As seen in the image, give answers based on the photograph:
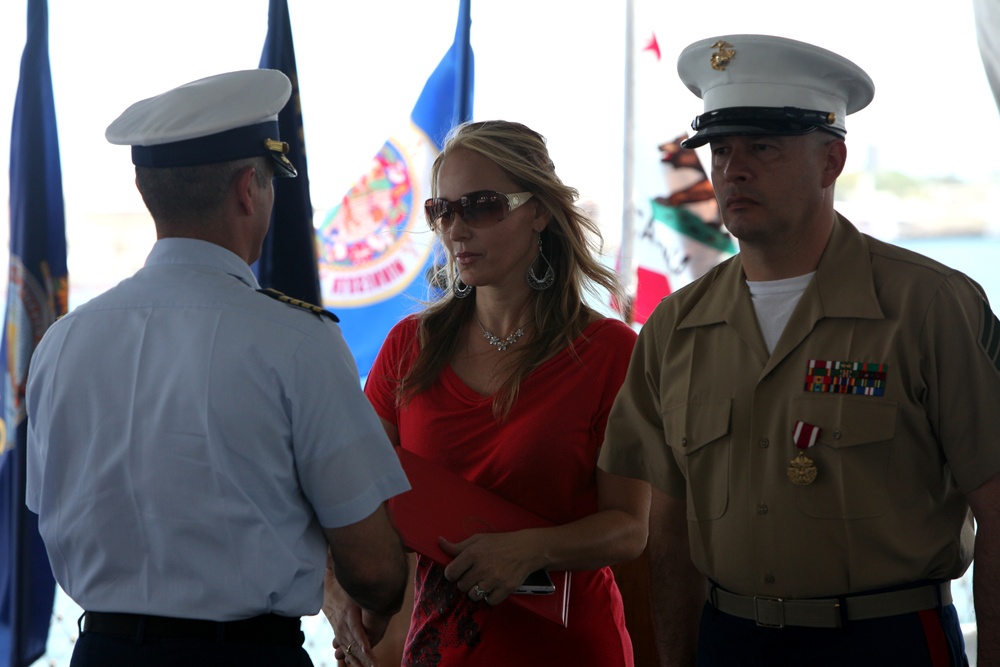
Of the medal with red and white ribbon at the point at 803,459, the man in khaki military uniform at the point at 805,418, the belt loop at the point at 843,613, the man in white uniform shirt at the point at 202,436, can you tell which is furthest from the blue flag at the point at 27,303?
the belt loop at the point at 843,613

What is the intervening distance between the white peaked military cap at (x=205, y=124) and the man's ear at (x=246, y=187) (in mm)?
26

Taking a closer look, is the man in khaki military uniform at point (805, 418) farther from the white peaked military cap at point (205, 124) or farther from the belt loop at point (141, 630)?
the belt loop at point (141, 630)

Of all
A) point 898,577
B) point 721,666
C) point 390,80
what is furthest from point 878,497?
point 390,80

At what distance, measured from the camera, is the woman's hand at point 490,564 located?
71.3 inches

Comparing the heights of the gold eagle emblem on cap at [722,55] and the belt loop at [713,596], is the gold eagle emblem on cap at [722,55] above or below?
above

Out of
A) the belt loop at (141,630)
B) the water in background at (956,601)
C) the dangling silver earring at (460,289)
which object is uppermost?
the dangling silver earring at (460,289)

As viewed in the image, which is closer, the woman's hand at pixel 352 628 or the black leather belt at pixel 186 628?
the black leather belt at pixel 186 628

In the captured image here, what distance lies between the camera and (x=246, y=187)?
1532 mm

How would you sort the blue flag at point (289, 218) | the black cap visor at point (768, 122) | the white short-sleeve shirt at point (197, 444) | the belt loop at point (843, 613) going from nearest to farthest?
the white short-sleeve shirt at point (197, 444)
the belt loop at point (843, 613)
the black cap visor at point (768, 122)
the blue flag at point (289, 218)

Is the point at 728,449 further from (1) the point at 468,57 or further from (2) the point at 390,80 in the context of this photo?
(2) the point at 390,80

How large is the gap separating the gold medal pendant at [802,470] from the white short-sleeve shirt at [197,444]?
0.72m

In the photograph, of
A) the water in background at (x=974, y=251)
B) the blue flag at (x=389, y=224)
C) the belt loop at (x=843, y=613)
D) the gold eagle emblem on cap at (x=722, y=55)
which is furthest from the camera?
the water in background at (x=974, y=251)

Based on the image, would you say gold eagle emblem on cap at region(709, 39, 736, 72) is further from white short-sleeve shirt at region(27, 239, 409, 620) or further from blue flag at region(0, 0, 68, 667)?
blue flag at region(0, 0, 68, 667)

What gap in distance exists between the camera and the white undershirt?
183cm
